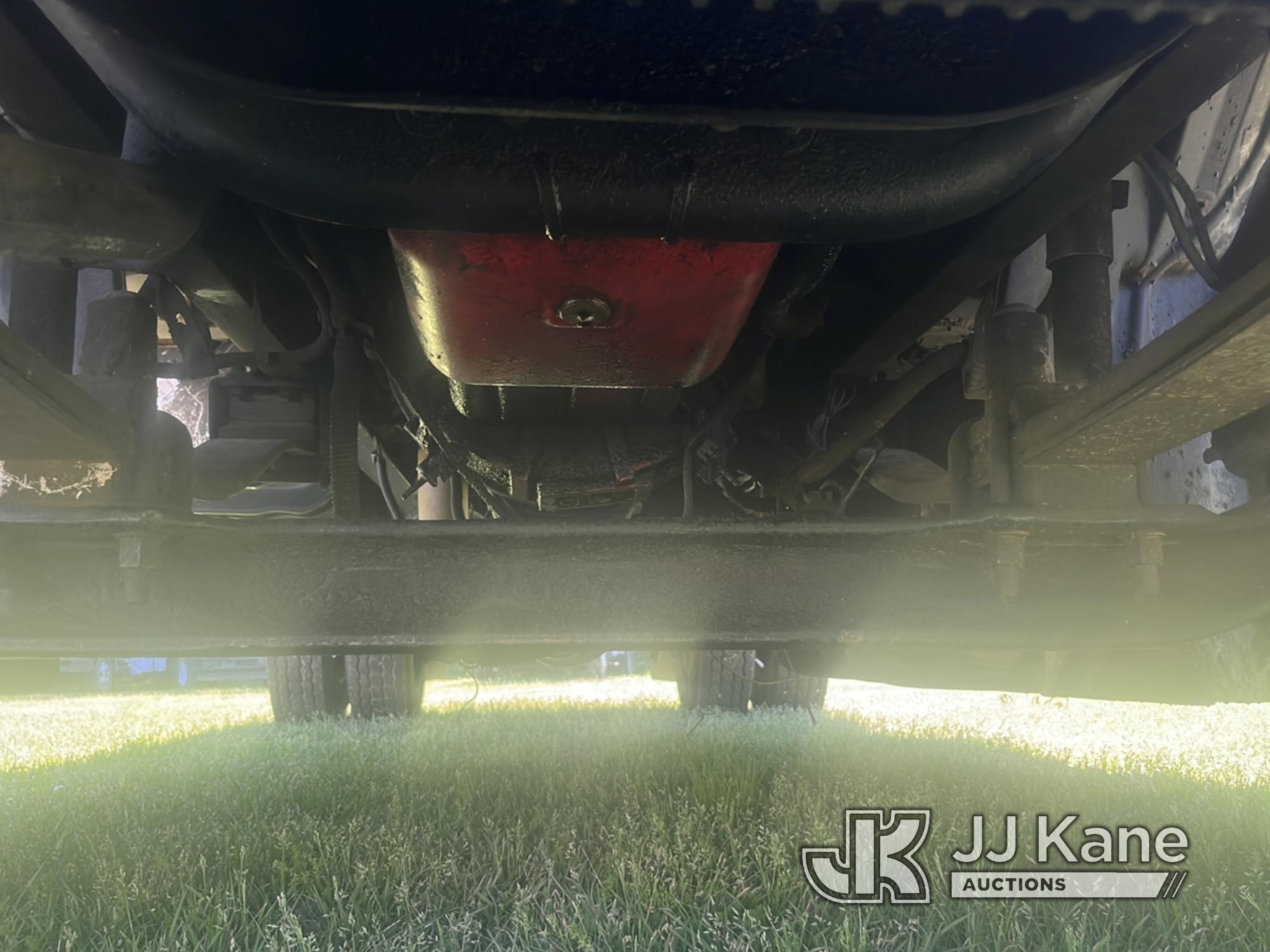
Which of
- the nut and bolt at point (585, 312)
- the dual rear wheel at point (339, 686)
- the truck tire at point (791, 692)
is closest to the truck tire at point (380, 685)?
the dual rear wheel at point (339, 686)

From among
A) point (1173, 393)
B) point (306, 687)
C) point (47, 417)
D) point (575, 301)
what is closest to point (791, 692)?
point (306, 687)

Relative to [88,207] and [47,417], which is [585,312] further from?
[47,417]

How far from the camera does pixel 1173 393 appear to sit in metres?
0.91

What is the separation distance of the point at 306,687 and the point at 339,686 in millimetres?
134

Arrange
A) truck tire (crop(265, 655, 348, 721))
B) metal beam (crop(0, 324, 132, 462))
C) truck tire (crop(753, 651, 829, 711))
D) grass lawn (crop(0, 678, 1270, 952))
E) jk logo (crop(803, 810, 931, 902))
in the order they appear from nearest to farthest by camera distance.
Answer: metal beam (crop(0, 324, 132, 462)), grass lawn (crop(0, 678, 1270, 952)), jk logo (crop(803, 810, 931, 902)), truck tire (crop(265, 655, 348, 721)), truck tire (crop(753, 651, 829, 711))

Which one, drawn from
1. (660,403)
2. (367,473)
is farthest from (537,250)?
(367,473)

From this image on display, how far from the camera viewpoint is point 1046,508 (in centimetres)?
110

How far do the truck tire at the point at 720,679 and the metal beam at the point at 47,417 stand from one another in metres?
2.67

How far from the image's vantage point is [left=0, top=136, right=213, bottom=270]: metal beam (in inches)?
32.5

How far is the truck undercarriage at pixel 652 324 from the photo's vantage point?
0.74 m

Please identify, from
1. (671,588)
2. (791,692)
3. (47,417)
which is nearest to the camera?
(47,417)

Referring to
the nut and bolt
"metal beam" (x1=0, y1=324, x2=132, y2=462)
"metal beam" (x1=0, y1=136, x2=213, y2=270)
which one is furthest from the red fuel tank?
"metal beam" (x1=0, y1=324, x2=132, y2=462)

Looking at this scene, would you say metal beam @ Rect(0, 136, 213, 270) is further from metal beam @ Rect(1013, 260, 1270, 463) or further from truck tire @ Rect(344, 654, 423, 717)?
truck tire @ Rect(344, 654, 423, 717)

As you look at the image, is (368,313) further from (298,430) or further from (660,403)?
(660,403)
